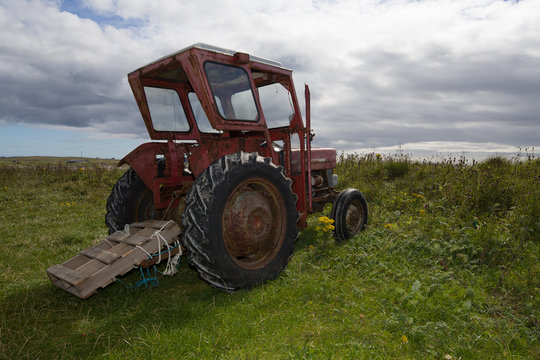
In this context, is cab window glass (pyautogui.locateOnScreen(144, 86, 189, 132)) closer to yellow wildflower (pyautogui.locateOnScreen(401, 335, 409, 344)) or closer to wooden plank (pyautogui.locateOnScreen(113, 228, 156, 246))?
wooden plank (pyautogui.locateOnScreen(113, 228, 156, 246))

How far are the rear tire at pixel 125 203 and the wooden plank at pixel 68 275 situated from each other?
1290 mm

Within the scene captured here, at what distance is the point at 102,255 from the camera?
3.28 m

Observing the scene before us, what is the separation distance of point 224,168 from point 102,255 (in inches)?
58.7

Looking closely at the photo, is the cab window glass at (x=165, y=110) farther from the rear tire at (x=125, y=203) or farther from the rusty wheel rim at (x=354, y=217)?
the rusty wheel rim at (x=354, y=217)

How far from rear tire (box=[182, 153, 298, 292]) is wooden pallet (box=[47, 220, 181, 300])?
45cm

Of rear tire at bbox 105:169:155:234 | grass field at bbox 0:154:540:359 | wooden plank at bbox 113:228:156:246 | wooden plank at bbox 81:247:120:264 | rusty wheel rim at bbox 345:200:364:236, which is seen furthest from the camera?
rusty wheel rim at bbox 345:200:364:236

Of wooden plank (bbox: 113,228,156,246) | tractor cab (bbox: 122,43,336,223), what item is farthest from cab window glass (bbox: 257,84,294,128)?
wooden plank (bbox: 113,228,156,246)

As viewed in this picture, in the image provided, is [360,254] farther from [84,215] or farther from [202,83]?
[84,215]

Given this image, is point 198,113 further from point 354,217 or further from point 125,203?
point 354,217

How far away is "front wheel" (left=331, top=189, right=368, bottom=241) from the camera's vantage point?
517 cm

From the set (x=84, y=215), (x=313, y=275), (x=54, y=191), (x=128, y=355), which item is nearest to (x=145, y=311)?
(x=128, y=355)

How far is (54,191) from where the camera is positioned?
35.2 ft

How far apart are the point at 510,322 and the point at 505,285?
806mm

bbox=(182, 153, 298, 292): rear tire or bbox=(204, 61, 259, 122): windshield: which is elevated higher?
bbox=(204, 61, 259, 122): windshield
